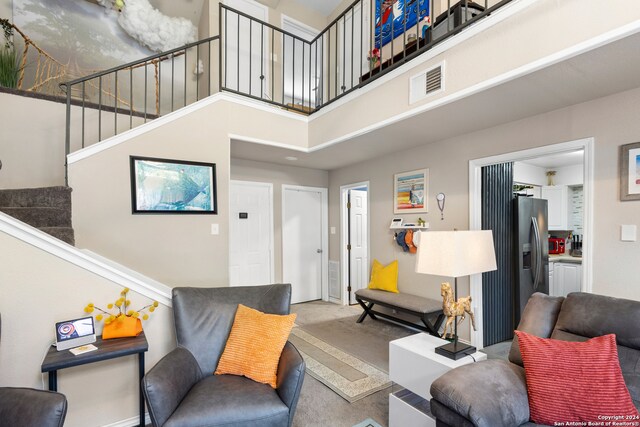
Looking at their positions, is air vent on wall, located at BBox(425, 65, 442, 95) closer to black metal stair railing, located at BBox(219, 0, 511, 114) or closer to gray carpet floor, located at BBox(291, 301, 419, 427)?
black metal stair railing, located at BBox(219, 0, 511, 114)

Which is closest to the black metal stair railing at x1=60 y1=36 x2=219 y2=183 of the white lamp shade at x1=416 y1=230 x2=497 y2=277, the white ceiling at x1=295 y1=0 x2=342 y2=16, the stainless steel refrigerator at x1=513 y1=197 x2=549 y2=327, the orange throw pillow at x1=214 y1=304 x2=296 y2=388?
the white ceiling at x1=295 y1=0 x2=342 y2=16

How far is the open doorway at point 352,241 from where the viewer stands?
522 cm

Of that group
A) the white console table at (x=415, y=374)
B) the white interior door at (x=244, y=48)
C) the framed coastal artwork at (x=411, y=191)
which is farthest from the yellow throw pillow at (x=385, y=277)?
the white interior door at (x=244, y=48)

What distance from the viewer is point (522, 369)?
1684 millimetres

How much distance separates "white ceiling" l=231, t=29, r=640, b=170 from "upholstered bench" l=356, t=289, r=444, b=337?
1.83 m

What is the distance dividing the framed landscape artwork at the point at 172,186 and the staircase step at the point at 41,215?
0.52 m

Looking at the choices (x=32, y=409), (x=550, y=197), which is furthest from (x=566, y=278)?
(x=32, y=409)

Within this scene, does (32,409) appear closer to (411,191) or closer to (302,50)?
(411,191)

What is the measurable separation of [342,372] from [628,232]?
8.08 ft

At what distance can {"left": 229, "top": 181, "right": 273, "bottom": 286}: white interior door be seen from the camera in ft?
15.1

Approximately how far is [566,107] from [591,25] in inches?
43.4

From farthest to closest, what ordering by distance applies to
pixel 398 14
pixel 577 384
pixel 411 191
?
pixel 411 191 < pixel 398 14 < pixel 577 384

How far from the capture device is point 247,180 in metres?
4.72

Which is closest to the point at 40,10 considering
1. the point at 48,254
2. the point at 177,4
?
the point at 177,4
